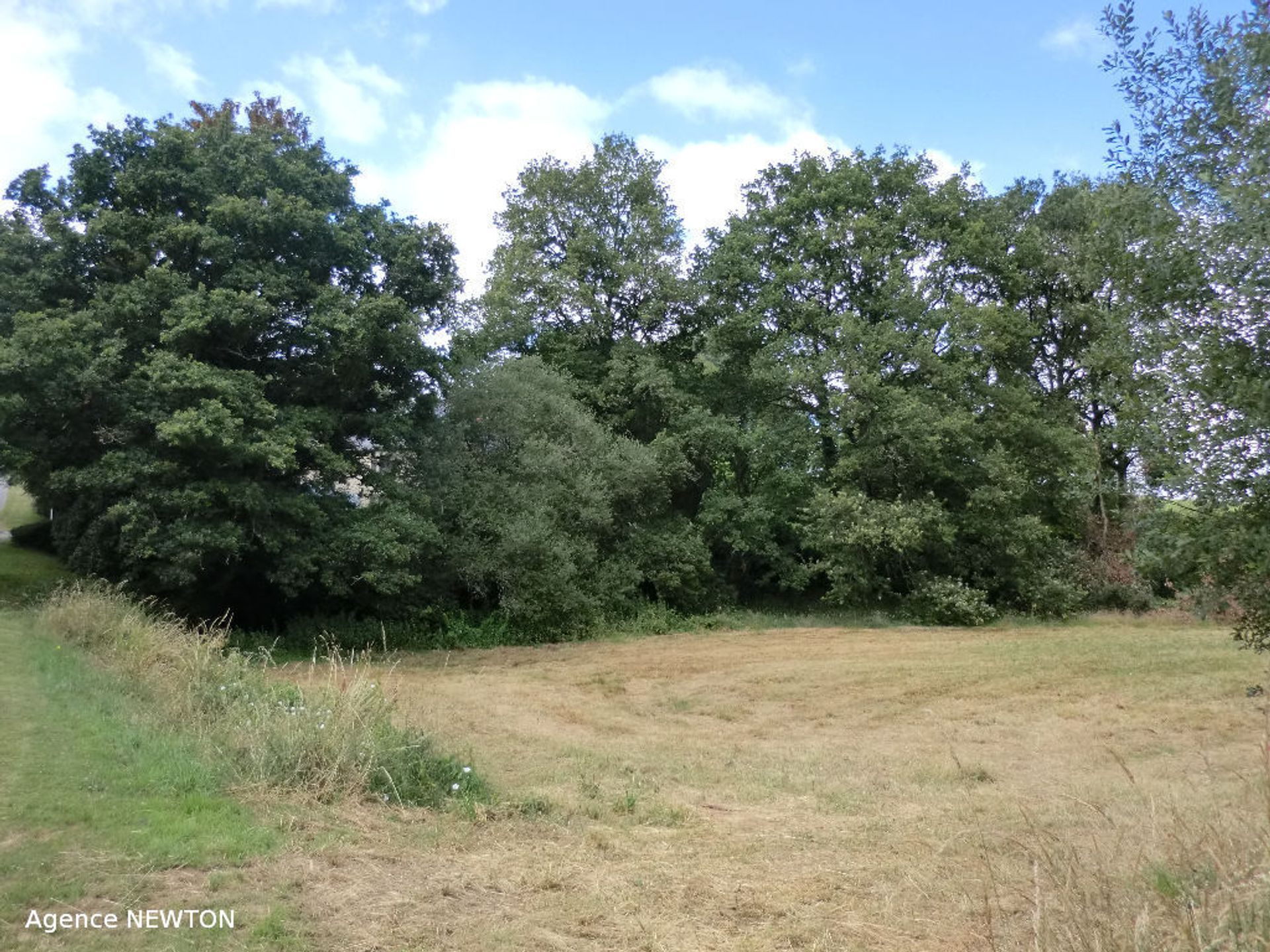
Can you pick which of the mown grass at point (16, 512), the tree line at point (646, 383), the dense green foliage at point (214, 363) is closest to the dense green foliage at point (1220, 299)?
the tree line at point (646, 383)

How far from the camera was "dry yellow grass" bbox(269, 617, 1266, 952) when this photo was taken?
13.3ft

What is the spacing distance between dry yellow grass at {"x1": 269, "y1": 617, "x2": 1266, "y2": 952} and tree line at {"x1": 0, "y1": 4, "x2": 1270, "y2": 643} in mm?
2285

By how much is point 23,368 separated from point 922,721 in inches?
610

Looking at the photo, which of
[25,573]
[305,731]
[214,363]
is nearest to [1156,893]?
[305,731]

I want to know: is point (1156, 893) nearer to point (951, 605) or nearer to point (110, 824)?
point (110, 824)

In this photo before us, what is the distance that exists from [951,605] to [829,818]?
19.4 metres

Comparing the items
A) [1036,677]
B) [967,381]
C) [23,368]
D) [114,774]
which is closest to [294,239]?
[23,368]

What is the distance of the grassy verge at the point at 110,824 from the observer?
4.11 metres

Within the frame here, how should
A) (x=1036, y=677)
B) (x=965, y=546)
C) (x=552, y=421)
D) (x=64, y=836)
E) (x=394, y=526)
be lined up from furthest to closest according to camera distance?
(x=965, y=546)
(x=552, y=421)
(x=394, y=526)
(x=1036, y=677)
(x=64, y=836)

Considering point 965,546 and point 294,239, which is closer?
point 294,239

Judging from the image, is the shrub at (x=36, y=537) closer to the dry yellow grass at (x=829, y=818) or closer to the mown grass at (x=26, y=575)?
the mown grass at (x=26, y=575)

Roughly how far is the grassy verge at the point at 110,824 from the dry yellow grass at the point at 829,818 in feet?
1.82

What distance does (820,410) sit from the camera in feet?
89.1

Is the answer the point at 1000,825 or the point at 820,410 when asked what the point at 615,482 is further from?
the point at 1000,825
